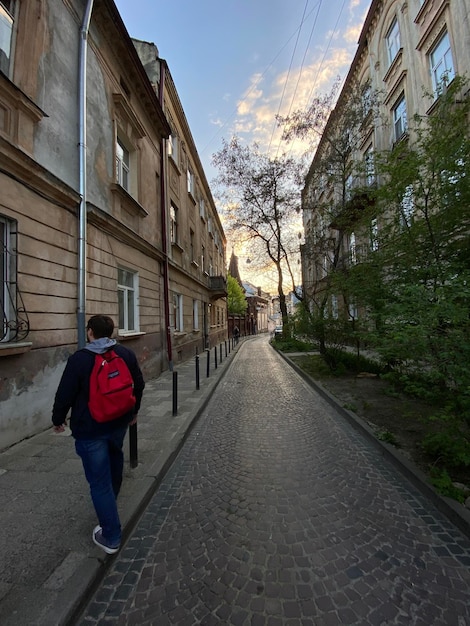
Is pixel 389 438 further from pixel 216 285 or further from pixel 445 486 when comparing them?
pixel 216 285

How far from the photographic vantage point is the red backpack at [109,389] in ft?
6.73

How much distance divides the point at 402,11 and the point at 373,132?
447cm

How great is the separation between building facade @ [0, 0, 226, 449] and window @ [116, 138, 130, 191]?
0.03 meters

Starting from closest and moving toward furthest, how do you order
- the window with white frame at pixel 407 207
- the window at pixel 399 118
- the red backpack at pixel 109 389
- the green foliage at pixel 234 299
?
the red backpack at pixel 109 389, the window with white frame at pixel 407 207, the window at pixel 399 118, the green foliage at pixel 234 299

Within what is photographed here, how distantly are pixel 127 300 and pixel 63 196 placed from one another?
3497 millimetres

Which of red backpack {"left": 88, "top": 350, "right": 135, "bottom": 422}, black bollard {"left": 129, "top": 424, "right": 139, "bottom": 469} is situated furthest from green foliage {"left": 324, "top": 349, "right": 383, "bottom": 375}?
red backpack {"left": 88, "top": 350, "right": 135, "bottom": 422}

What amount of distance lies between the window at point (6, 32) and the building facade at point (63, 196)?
16 millimetres

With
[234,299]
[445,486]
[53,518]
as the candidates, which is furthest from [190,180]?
[234,299]

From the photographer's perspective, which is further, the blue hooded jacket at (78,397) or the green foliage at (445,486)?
the green foliage at (445,486)

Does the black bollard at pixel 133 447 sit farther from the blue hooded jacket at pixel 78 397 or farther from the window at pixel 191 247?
the window at pixel 191 247

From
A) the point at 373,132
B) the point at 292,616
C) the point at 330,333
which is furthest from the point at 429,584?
the point at 373,132

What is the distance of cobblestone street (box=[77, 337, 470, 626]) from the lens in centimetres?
177

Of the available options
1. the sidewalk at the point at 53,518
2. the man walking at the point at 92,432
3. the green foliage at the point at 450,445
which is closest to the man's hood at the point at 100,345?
the man walking at the point at 92,432

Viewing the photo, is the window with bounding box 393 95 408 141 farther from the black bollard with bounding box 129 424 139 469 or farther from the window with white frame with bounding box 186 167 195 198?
the black bollard with bounding box 129 424 139 469
